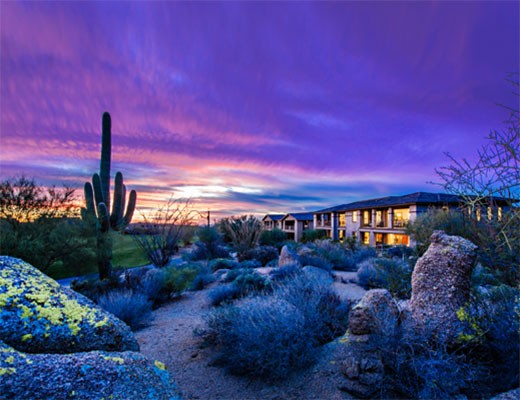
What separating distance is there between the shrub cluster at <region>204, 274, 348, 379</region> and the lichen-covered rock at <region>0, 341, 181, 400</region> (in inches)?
120

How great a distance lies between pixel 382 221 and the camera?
3253 centimetres

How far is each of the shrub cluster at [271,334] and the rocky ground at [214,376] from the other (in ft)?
0.51

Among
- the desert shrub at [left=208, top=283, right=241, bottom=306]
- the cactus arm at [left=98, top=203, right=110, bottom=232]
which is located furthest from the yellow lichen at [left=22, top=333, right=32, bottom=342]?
the cactus arm at [left=98, top=203, right=110, bottom=232]

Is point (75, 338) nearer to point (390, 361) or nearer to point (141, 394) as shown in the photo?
point (141, 394)

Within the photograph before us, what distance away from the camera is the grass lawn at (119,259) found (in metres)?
16.0

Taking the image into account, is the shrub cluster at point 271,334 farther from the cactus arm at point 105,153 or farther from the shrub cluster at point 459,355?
the cactus arm at point 105,153

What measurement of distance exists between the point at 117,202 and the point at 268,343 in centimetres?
1558

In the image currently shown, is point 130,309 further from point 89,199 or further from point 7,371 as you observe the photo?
point 89,199

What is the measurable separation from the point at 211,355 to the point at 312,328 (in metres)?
1.70

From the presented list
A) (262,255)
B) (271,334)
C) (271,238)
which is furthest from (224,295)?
(271,238)

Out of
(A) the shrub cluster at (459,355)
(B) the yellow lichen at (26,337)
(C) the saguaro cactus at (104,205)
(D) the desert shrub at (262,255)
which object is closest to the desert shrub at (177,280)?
(C) the saguaro cactus at (104,205)

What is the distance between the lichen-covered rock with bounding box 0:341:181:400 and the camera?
1.16 meters

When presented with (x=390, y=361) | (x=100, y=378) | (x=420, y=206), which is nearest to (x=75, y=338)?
(x=100, y=378)

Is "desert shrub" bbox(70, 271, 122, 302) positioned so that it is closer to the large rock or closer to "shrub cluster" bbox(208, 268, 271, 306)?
"shrub cluster" bbox(208, 268, 271, 306)
